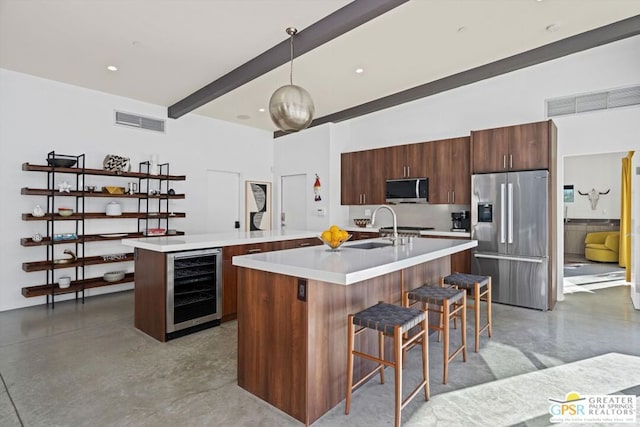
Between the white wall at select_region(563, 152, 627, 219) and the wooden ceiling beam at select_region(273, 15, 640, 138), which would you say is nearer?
the wooden ceiling beam at select_region(273, 15, 640, 138)

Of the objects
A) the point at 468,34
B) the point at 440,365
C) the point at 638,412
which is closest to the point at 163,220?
the point at 440,365

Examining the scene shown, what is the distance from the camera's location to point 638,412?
6.79ft

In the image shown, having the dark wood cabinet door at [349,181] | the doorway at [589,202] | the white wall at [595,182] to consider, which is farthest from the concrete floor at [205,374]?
the white wall at [595,182]

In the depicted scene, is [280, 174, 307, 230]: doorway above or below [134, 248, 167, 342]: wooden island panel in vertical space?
above

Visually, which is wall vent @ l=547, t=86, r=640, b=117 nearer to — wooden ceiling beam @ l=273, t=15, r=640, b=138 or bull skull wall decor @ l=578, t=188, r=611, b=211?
wooden ceiling beam @ l=273, t=15, r=640, b=138

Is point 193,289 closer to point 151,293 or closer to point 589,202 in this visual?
point 151,293

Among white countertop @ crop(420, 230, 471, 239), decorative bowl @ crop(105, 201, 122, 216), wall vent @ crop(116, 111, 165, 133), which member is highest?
wall vent @ crop(116, 111, 165, 133)

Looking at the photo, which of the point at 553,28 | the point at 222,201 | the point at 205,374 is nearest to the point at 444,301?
the point at 205,374

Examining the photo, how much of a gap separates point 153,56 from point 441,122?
4.36 metres

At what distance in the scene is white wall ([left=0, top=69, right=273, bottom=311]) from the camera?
4.19m

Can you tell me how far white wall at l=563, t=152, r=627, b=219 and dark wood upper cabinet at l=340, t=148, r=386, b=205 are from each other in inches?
180

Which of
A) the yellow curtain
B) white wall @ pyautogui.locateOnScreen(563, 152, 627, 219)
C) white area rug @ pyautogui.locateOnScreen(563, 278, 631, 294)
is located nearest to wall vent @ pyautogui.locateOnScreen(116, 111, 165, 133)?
white area rug @ pyautogui.locateOnScreen(563, 278, 631, 294)

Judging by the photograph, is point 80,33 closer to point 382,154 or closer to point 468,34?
point 468,34

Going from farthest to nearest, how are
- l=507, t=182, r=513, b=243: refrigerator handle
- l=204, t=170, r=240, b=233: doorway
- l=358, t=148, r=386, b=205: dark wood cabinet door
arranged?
l=204, t=170, r=240, b=233: doorway < l=358, t=148, r=386, b=205: dark wood cabinet door < l=507, t=182, r=513, b=243: refrigerator handle
